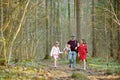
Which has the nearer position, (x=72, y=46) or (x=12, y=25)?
(x=12, y=25)

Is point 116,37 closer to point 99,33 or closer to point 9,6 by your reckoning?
point 99,33

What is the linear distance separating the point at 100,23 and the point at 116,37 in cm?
762

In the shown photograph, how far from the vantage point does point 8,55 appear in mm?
17594

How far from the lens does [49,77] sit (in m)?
16.9

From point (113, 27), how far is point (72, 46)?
14873 millimetres

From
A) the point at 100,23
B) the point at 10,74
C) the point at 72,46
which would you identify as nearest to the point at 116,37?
the point at 100,23

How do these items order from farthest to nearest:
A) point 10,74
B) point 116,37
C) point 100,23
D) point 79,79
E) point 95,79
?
point 100,23, point 116,37, point 95,79, point 79,79, point 10,74

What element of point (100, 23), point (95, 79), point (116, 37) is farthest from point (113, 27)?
point (95, 79)

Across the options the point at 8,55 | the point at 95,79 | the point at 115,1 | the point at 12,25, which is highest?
the point at 115,1

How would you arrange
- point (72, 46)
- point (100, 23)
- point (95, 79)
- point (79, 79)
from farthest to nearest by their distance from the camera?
point (100, 23) → point (72, 46) → point (95, 79) → point (79, 79)

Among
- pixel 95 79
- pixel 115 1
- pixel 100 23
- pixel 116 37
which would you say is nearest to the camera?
pixel 95 79

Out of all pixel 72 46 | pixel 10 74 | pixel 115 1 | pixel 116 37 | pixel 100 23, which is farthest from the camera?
pixel 100 23

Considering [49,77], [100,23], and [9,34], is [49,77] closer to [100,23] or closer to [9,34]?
[9,34]

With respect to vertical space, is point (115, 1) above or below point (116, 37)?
above
